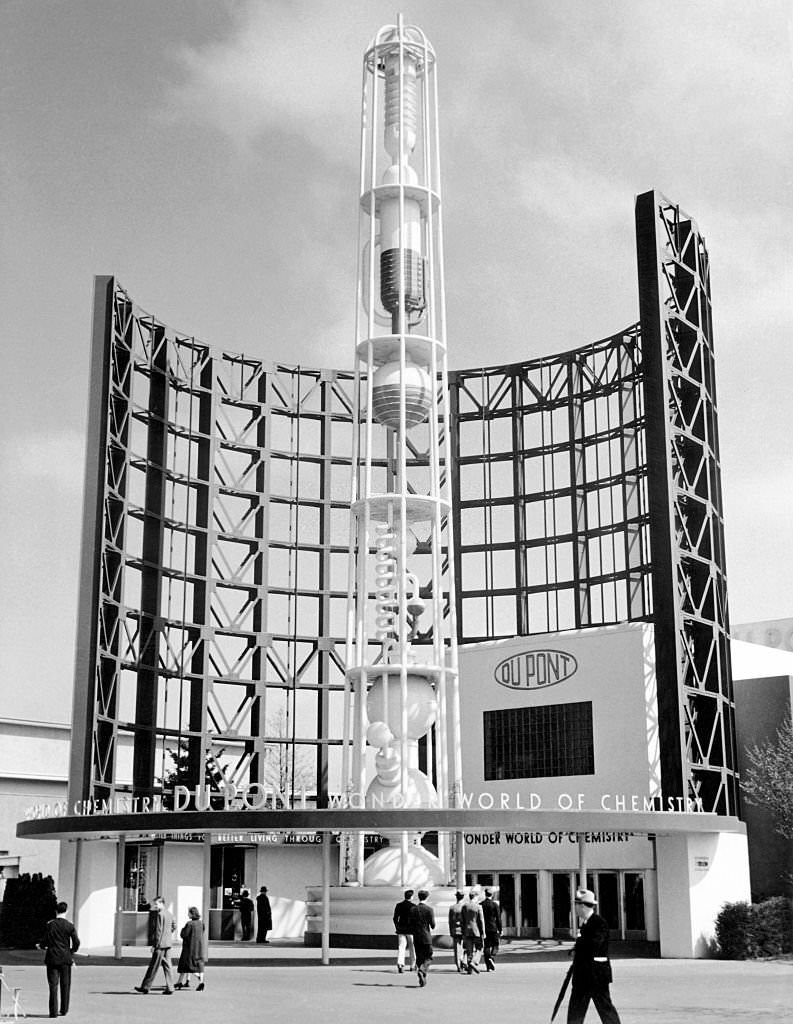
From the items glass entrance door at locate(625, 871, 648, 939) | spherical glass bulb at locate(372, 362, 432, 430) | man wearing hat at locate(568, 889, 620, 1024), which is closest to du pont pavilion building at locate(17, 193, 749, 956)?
glass entrance door at locate(625, 871, 648, 939)

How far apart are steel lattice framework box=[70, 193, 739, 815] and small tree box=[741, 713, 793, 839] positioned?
1232mm

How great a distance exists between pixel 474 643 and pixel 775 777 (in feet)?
48.8

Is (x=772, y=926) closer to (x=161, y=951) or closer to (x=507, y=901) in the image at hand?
(x=507, y=901)

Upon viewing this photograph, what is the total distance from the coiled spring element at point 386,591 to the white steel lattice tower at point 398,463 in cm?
5

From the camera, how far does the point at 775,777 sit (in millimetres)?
49969

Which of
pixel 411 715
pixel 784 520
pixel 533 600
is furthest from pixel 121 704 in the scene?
pixel 784 520

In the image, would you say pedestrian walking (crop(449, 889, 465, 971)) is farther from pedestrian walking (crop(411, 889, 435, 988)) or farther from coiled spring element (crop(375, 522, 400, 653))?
coiled spring element (crop(375, 522, 400, 653))

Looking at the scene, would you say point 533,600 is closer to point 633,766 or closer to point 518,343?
point 518,343

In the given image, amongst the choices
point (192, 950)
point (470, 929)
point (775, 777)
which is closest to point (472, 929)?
point (470, 929)

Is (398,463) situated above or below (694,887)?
above

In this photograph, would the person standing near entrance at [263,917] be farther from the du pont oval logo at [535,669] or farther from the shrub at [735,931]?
the shrub at [735,931]

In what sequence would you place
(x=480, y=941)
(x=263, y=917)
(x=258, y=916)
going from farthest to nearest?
(x=258, y=916)
(x=263, y=917)
(x=480, y=941)

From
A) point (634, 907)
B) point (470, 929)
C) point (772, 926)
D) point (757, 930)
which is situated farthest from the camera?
point (634, 907)

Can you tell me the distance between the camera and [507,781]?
2080 inches
